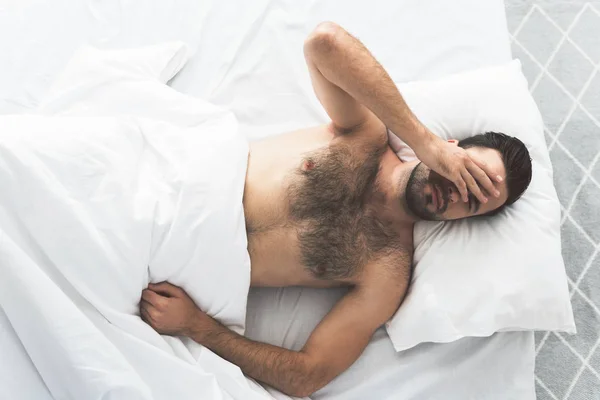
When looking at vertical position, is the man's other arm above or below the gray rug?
below

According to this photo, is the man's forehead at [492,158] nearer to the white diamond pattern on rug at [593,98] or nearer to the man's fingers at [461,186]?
the man's fingers at [461,186]

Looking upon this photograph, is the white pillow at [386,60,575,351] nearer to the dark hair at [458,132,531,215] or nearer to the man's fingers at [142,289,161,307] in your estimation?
the dark hair at [458,132,531,215]

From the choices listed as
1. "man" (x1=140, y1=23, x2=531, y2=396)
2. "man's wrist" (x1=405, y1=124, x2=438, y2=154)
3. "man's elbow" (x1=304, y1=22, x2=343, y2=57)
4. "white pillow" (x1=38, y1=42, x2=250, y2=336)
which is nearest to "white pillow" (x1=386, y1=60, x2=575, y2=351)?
"man" (x1=140, y1=23, x2=531, y2=396)

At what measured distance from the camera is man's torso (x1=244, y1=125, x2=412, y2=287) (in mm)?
1280

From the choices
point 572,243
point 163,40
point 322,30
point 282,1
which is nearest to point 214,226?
point 322,30

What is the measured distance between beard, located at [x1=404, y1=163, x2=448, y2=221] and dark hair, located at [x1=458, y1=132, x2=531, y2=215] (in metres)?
0.12

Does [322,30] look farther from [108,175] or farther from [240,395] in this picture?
[240,395]

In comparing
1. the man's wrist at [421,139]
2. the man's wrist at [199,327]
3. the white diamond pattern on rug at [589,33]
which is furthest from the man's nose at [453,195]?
the white diamond pattern on rug at [589,33]

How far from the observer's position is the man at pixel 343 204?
4.04 feet

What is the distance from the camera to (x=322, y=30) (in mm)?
1222

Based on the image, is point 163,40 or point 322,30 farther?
point 163,40

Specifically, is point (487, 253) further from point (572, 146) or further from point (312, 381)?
point (572, 146)

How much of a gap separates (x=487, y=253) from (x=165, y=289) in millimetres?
700

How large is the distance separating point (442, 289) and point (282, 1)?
0.87 m
